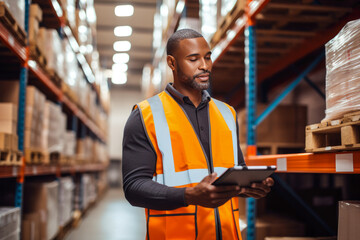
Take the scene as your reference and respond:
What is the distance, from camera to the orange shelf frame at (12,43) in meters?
3.30

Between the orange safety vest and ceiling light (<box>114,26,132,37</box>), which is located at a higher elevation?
ceiling light (<box>114,26,132,37</box>)

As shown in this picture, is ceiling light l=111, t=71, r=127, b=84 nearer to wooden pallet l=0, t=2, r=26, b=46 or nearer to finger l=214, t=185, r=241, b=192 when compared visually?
wooden pallet l=0, t=2, r=26, b=46

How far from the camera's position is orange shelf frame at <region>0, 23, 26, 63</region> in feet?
10.8

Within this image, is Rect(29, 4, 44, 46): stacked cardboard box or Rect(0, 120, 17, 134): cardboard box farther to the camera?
Rect(29, 4, 44, 46): stacked cardboard box

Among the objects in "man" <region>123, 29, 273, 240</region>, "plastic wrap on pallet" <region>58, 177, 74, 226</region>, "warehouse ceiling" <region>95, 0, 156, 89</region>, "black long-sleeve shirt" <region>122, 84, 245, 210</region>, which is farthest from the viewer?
"warehouse ceiling" <region>95, 0, 156, 89</region>

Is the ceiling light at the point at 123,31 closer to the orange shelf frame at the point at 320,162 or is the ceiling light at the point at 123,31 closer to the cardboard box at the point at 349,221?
the orange shelf frame at the point at 320,162

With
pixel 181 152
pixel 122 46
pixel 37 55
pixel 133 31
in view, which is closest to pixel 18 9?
pixel 37 55

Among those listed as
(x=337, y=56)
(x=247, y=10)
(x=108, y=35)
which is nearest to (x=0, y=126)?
(x=247, y=10)

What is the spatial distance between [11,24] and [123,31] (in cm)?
1078

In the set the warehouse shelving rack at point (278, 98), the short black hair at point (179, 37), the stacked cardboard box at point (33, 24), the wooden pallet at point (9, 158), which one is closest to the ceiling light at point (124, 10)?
the warehouse shelving rack at point (278, 98)

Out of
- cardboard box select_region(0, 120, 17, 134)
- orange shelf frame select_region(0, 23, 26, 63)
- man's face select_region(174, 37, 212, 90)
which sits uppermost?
orange shelf frame select_region(0, 23, 26, 63)

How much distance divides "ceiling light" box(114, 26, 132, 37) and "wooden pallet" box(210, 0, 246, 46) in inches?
361

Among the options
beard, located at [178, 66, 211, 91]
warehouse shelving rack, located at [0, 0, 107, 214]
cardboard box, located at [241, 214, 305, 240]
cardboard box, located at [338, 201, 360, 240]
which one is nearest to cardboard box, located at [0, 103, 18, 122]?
warehouse shelving rack, located at [0, 0, 107, 214]

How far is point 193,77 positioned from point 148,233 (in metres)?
0.83
